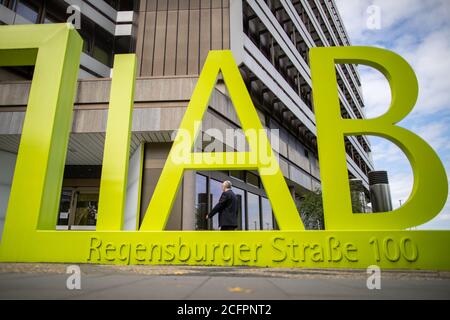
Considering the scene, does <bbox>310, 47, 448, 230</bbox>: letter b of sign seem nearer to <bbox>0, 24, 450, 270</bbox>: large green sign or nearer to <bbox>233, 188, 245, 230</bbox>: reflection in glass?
<bbox>0, 24, 450, 270</bbox>: large green sign

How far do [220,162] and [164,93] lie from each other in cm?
537

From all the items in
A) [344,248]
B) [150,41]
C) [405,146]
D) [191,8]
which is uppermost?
[191,8]

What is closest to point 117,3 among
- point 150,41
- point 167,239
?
point 150,41

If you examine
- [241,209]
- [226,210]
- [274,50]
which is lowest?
[226,210]

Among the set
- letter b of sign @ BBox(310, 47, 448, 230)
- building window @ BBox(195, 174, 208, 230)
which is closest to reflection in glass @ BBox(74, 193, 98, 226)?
building window @ BBox(195, 174, 208, 230)

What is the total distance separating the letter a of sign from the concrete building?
12.8 ft

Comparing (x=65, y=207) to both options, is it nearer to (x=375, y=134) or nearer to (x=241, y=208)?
(x=241, y=208)

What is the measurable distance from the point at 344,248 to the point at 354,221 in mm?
519

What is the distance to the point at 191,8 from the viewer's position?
38.8 feet

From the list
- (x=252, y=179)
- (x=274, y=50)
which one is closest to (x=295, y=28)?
(x=274, y=50)

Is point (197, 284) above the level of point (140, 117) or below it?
below

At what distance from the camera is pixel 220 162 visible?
5.14 m
